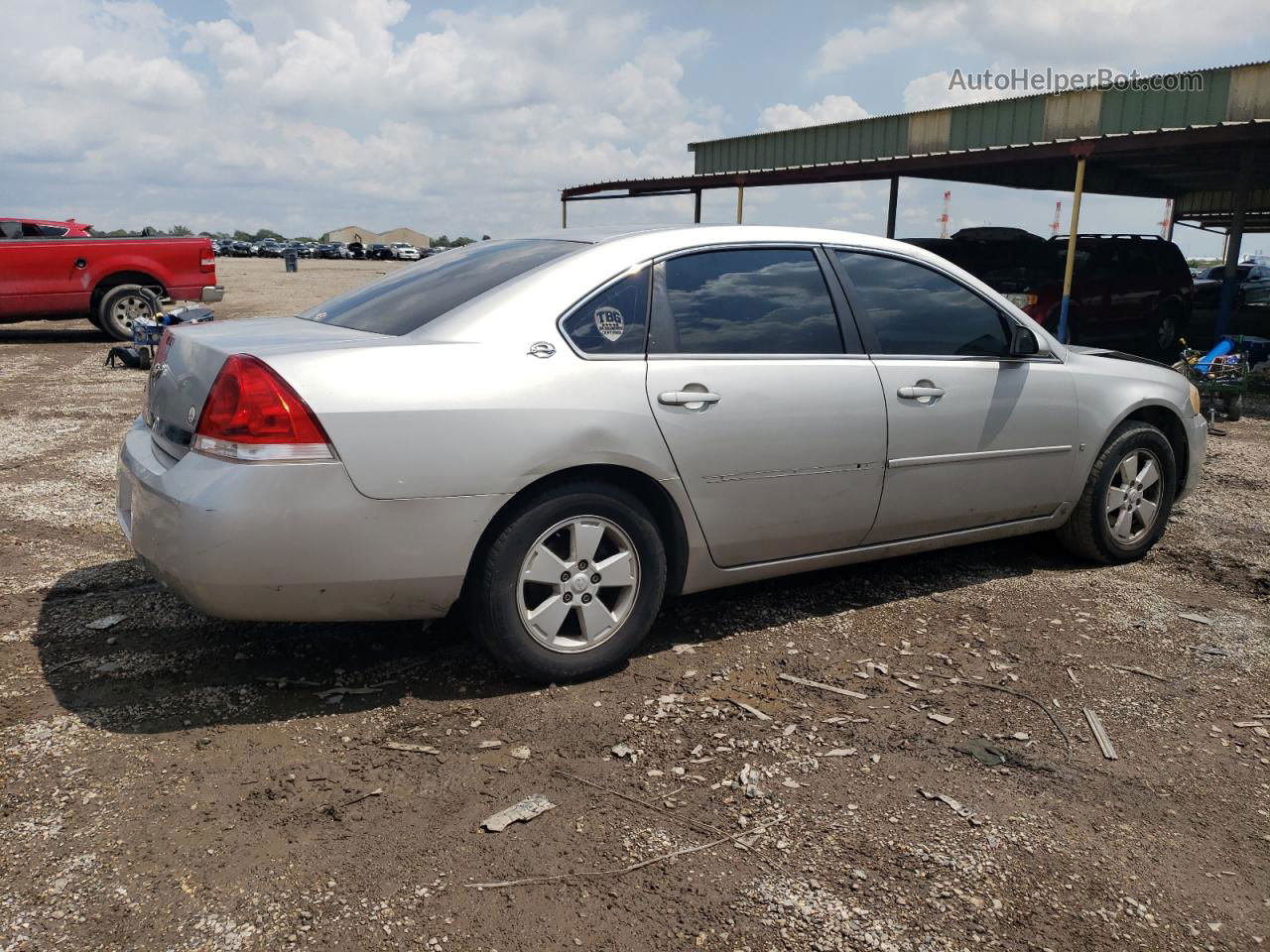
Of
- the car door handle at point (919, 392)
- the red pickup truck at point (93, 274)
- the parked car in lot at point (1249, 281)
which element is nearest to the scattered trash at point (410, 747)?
the car door handle at point (919, 392)

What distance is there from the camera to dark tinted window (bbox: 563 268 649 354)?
3508mm

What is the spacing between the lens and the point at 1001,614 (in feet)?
14.5

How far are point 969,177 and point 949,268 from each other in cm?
1796

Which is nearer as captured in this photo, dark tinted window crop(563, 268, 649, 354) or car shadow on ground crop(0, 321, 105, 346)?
dark tinted window crop(563, 268, 649, 354)

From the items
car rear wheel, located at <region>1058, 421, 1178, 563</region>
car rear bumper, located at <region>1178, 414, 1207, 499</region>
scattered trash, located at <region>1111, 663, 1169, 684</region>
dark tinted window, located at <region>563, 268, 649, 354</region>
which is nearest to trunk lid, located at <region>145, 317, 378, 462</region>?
dark tinted window, located at <region>563, 268, 649, 354</region>

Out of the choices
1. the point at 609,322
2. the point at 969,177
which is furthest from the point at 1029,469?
the point at 969,177

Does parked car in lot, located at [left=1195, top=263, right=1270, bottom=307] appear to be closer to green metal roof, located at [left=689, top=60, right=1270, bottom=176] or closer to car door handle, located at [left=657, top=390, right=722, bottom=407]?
green metal roof, located at [left=689, top=60, right=1270, bottom=176]

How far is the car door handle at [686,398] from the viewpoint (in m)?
3.57

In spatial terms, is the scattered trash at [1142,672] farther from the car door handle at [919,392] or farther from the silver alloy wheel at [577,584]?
the silver alloy wheel at [577,584]

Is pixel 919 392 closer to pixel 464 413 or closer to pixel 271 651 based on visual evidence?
pixel 464 413

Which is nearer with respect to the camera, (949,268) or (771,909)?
(771,909)

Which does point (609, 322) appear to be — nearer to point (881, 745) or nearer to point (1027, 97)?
point (881, 745)

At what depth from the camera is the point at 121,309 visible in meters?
14.3

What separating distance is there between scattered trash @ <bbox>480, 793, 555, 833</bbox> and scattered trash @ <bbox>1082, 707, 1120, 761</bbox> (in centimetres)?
176
